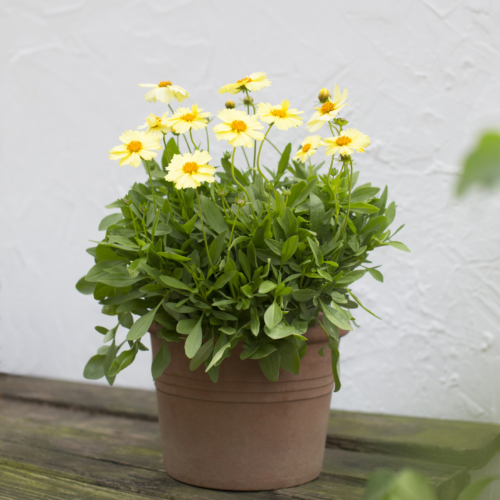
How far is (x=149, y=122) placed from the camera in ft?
2.18

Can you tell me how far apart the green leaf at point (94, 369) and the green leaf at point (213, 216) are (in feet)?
0.93

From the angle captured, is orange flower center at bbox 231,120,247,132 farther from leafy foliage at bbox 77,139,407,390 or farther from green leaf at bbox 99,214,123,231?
green leaf at bbox 99,214,123,231

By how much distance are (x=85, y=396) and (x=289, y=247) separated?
2.48ft

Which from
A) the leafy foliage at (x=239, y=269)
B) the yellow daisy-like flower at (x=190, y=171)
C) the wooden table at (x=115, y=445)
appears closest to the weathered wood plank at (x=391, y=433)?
the wooden table at (x=115, y=445)

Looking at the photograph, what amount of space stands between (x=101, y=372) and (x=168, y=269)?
0.21 m

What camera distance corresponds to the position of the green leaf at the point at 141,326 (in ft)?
2.04

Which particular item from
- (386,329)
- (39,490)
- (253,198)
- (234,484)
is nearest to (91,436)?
(39,490)

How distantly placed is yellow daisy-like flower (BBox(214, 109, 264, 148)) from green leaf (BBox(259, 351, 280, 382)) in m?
0.28

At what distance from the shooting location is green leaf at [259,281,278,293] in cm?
60

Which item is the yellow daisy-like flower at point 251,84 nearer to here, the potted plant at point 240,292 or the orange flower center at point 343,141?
the potted plant at point 240,292

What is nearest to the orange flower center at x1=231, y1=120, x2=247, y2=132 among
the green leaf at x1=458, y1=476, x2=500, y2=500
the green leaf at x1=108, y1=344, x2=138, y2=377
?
the green leaf at x1=108, y1=344, x2=138, y2=377

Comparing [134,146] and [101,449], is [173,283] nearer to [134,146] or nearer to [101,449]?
[134,146]

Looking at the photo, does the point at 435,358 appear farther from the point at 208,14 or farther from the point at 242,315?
the point at 208,14

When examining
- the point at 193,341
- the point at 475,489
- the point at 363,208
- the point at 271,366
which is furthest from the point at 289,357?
the point at 475,489
